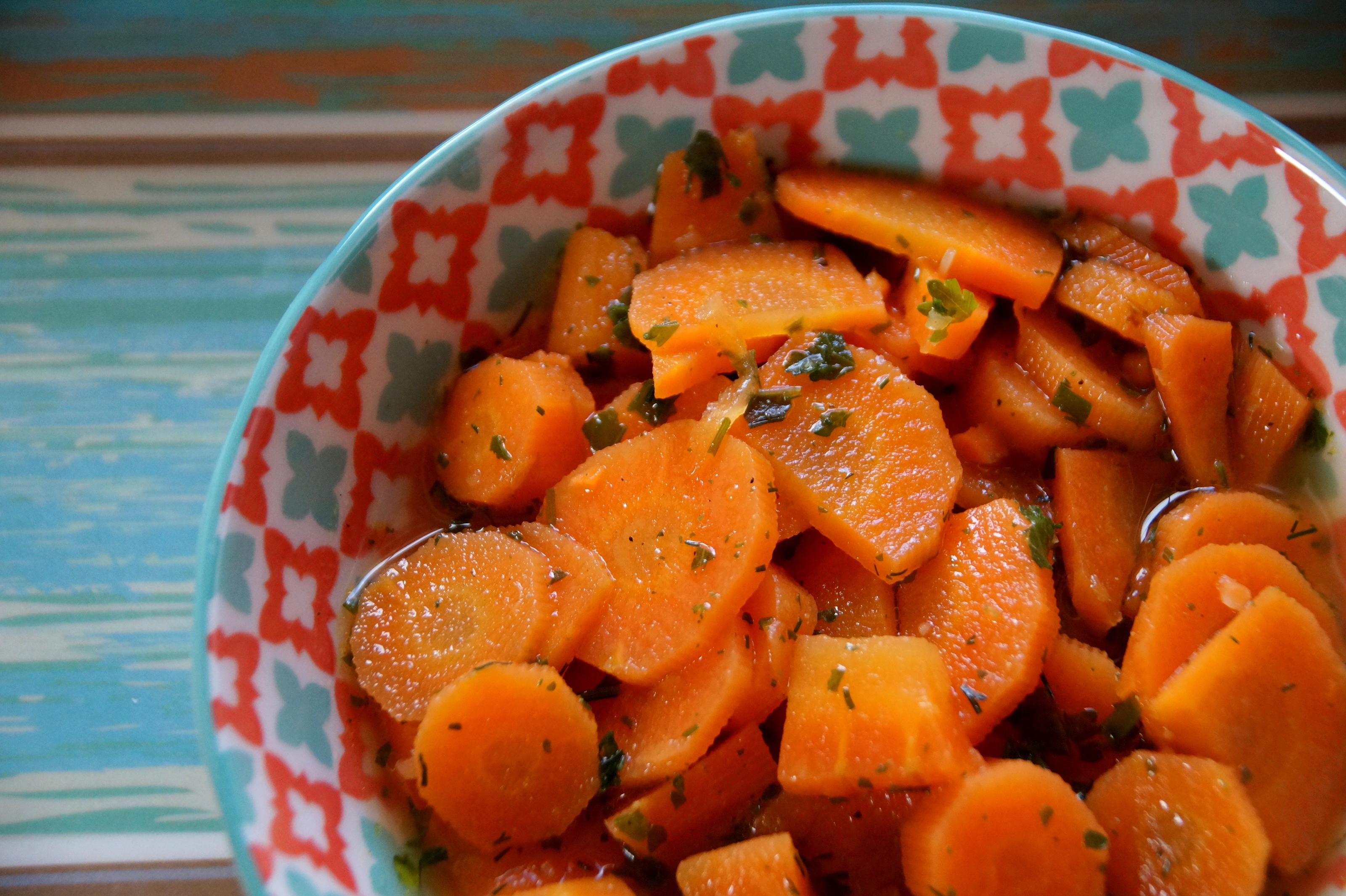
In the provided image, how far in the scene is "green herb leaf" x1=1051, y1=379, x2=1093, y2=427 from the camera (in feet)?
4.10

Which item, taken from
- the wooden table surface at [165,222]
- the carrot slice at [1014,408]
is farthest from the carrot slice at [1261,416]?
the wooden table surface at [165,222]

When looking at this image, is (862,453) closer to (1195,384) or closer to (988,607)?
(988,607)

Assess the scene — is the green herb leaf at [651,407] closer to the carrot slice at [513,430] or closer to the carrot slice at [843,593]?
the carrot slice at [513,430]

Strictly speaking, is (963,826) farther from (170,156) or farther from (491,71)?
(170,156)

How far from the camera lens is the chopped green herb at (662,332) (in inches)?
47.9

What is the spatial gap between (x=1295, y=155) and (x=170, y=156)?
71.3 inches

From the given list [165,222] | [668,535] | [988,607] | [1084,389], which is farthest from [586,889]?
[165,222]

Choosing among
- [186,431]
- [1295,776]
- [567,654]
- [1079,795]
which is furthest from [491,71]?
[1295,776]

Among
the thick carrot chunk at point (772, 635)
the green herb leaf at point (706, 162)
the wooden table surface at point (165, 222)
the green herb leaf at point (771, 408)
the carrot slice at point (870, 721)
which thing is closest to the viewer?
the carrot slice at point (870, 721)

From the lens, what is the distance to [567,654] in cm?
117

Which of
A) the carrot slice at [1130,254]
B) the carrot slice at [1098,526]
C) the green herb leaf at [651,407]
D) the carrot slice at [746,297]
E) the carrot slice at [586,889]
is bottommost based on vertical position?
the carrot slice at [586,889]

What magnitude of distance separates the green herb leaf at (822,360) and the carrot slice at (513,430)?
12.0 inches

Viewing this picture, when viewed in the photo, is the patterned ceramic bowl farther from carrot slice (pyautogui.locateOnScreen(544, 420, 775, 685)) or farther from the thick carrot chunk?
the thick carrot chunk

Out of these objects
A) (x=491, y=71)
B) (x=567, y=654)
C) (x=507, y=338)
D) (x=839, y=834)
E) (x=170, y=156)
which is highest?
(x=491, y=71)
